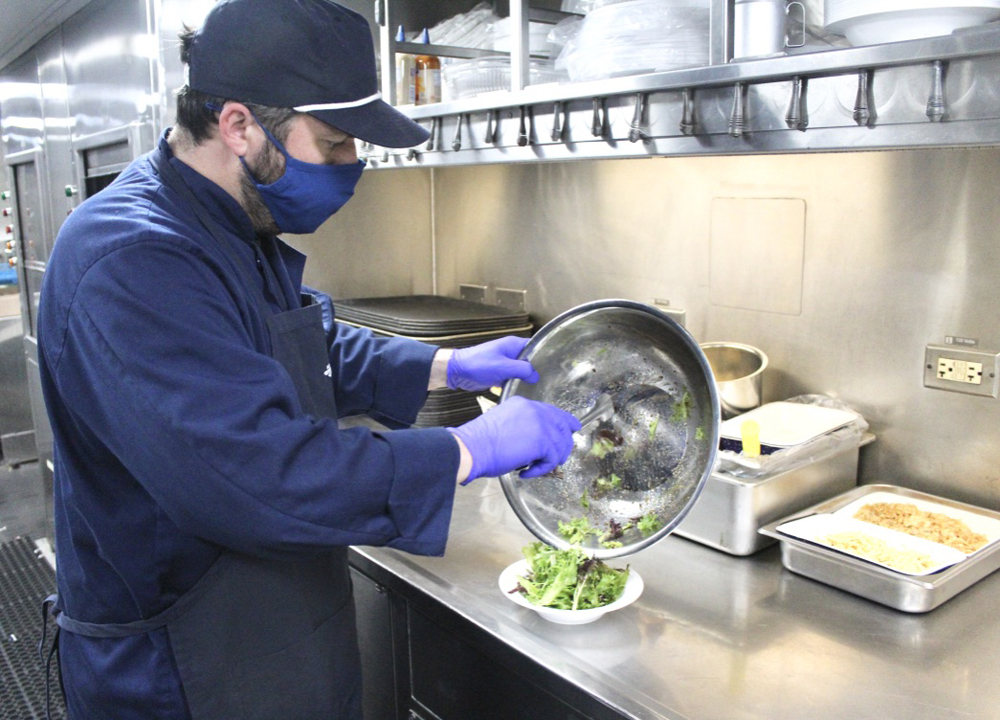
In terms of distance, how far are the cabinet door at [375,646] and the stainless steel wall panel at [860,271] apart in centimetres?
105

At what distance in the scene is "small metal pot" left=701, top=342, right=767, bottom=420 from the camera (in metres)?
1.98

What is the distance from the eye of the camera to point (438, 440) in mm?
1231

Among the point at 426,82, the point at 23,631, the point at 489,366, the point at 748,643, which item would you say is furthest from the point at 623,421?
the point at 23,631

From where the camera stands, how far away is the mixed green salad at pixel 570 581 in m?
1.44

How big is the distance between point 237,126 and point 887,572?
1264 mm

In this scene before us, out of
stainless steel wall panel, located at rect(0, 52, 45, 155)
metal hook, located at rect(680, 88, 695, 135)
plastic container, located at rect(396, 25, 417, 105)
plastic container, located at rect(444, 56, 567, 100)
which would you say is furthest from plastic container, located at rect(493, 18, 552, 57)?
stainless steel wall panel, located at rect(0, 52, 45, 155)

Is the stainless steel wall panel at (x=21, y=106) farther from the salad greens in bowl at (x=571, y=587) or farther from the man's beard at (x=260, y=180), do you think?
the salad greens in bowl at (x=571, y=587)

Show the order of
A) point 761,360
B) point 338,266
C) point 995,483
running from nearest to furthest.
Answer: point 995,483, point 761,360, point 338,266

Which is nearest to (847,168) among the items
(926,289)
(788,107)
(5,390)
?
(926,289)

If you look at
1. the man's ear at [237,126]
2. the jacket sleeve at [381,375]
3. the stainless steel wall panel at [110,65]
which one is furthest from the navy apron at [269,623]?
the stainless steel wall panel at [110,65]

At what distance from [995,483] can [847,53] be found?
0.98 meters

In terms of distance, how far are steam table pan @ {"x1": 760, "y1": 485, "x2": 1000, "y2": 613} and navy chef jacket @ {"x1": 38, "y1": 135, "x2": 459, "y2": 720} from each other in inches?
29.5

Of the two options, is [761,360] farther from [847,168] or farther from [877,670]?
[877,670]

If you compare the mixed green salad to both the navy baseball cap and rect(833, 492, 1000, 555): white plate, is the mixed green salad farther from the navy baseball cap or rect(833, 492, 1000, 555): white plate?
the navy baseball cap
